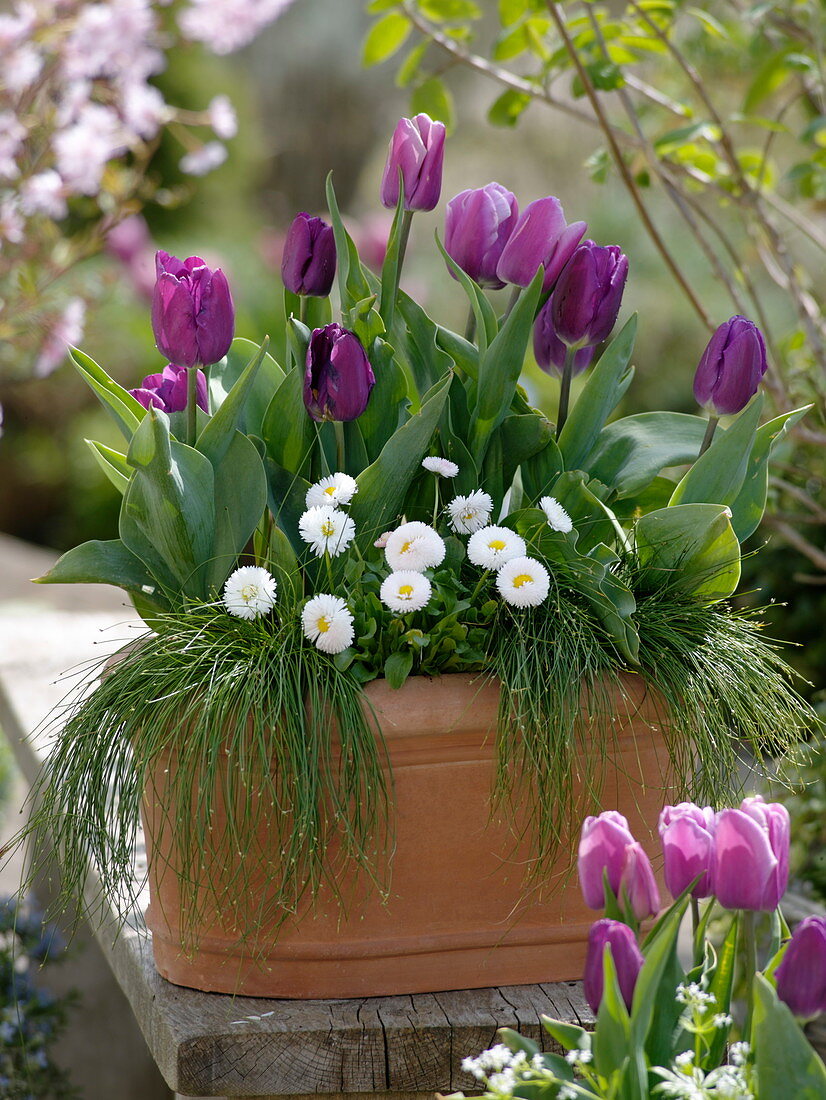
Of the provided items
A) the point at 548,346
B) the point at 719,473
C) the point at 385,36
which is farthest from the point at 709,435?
the point at 385,36

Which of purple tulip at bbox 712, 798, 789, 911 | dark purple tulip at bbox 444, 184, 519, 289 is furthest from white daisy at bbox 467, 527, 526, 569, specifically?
purple tulip at bbox 712, 798, 789, 911

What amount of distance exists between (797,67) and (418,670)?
1.23 meters

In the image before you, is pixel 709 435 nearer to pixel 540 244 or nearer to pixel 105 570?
pixel 540 244

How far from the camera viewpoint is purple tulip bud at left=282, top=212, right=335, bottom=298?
99 centimetres

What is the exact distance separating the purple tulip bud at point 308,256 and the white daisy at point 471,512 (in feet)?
0.75

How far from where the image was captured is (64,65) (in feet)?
7.45

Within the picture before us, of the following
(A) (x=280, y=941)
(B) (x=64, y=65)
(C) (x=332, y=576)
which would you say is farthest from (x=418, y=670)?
(B) (x=64, y=65)

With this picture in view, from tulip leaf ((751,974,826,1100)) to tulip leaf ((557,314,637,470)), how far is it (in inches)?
21.9

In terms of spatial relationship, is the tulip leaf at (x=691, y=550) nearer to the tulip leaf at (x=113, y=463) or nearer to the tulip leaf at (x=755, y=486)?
the tulip leaf at (x=755, y=486)

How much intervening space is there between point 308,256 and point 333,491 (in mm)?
209

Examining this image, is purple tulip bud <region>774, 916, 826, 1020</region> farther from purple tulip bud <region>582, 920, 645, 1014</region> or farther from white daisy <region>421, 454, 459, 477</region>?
white daisy <region>421, 454, 459, 477</region>

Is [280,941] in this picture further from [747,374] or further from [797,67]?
[797,67]

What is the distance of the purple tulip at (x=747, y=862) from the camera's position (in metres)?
0.60

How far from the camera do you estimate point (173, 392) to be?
3.38ft
